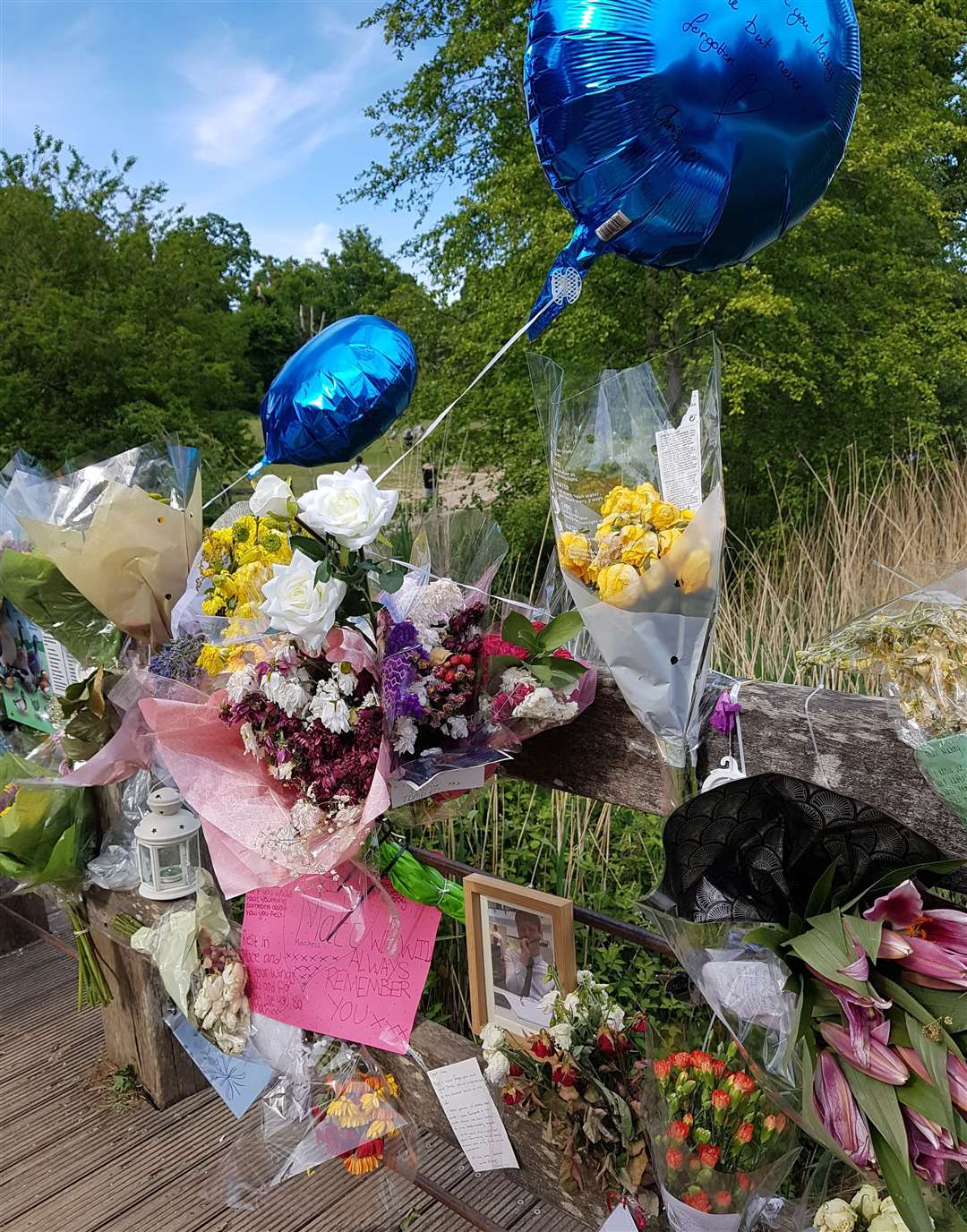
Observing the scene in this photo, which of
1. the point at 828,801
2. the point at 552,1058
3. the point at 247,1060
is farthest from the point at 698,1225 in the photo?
the point at 247,1060

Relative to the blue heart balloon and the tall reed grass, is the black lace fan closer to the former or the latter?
the blue heart balloon

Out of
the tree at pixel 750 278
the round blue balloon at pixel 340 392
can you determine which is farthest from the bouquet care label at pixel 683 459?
the tree at pixel 750 278

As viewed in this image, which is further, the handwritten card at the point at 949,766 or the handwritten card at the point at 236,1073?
the handwritten card at the point at 236,1073

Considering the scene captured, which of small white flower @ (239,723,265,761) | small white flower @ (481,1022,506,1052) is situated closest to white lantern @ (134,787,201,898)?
small white flower @ (239,723,265,761)

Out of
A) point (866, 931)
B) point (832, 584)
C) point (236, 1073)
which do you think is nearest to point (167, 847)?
point (236, 1073)

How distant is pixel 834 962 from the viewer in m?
0.83

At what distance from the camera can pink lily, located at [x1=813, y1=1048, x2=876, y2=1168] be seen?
82 cm

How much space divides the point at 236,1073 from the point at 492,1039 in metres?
0.65

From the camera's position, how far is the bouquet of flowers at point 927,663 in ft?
2.78

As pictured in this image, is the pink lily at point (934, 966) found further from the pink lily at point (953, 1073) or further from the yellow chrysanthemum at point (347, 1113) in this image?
the yellow chrysanthemum at point (347, 1113)

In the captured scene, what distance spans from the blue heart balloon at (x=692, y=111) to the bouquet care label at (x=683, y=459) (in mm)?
294

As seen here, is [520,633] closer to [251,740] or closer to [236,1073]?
[251,740]

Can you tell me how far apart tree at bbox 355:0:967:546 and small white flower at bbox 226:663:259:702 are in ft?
14.4

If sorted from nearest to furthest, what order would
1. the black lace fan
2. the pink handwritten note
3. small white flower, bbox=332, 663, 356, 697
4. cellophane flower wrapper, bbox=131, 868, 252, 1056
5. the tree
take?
the black lace fan
small white flower, bbox=332, 663, 356, 697
the pink handwritten note
cellophane flower wrapper, bbox=131, 868, 252, 1056
the tree
